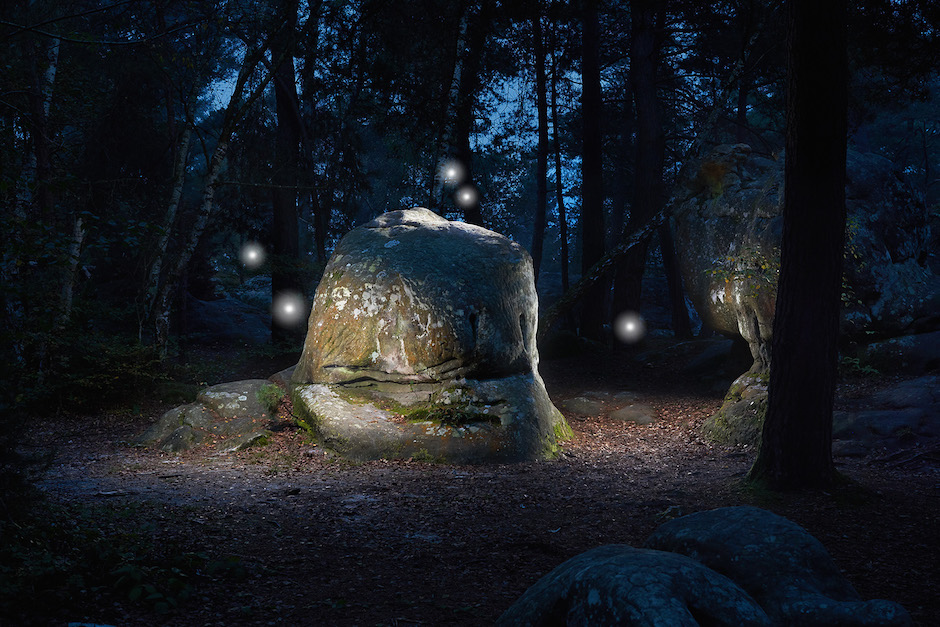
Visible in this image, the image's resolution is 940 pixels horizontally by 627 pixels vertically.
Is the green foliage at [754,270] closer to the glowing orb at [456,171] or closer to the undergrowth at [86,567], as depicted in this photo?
the glowing orb at [456,171]

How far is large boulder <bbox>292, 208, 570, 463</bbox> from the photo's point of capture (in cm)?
882

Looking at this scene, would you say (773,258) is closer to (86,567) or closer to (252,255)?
(86,567)

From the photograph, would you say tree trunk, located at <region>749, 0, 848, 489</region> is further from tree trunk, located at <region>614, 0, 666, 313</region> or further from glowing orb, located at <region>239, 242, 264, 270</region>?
glowing orb, located at <region>239, 242, 264, 270</region>

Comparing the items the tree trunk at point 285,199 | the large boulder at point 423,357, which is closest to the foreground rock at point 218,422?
the large boulder at point 423,357

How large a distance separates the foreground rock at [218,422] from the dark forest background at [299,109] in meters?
1.63

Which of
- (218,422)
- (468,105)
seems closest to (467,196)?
(468,105)

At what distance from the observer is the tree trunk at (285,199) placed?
15859 millimetres

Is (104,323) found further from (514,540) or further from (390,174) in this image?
(390,174)

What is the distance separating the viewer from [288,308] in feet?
53.4

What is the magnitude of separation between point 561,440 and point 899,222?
25.0ft

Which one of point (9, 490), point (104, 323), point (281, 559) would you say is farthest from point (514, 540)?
point (104, 323)

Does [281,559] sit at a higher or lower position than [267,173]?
lower

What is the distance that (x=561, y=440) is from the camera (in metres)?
10.2

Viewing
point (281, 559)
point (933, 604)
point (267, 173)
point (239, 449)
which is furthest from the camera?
point (267, 173)
